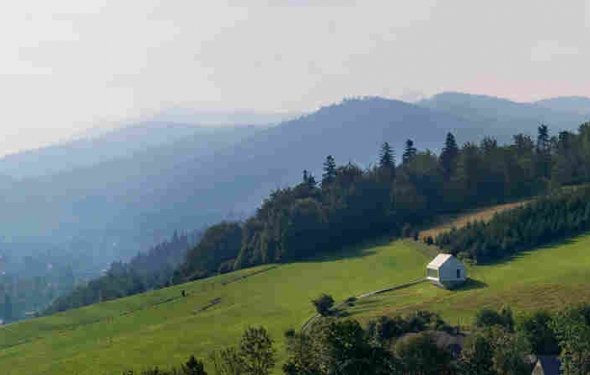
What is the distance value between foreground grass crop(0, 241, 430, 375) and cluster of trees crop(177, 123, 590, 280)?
689 centimetres

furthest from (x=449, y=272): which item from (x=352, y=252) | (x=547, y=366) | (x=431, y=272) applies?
(x=547, y=366)

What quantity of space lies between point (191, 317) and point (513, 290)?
31.5 metres

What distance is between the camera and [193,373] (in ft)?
127

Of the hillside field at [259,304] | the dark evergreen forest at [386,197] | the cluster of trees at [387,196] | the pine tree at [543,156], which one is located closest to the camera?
the hillside field at [259,304]

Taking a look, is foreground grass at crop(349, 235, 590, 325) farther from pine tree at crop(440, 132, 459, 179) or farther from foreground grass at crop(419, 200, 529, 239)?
pine tree at crop(440, 132, 459, 179)

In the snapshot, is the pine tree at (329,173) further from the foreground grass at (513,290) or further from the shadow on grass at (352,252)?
the foreground grass at (513,290)

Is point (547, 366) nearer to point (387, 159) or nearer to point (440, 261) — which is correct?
point (440, 261)

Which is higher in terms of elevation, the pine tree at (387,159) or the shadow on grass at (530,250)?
the pine tree at (387,159)

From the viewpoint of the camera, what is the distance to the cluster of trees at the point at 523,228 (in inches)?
3314

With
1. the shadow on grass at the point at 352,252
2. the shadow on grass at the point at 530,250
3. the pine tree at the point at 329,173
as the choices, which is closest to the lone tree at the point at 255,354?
the shadow on grass at the point at 530,250

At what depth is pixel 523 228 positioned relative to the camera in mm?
87000

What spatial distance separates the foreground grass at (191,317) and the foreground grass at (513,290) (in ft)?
22.2

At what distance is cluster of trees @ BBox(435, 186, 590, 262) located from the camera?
84.2 meters

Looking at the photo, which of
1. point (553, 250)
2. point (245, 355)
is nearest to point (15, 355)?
point (245, 355)
